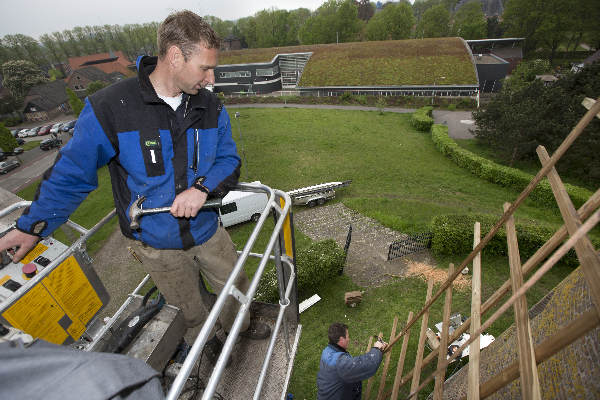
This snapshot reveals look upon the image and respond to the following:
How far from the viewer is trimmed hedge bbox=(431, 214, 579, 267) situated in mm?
11695

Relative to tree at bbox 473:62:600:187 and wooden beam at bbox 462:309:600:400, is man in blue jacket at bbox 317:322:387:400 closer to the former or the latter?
wooden beam at bbox 462:309:600:400

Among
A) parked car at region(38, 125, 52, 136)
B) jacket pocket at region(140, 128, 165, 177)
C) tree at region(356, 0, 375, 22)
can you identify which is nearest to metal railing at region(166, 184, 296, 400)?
jacket pocket at region(140, 128, 165, 177)

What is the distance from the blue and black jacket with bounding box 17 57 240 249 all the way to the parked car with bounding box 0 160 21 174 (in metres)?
35.0

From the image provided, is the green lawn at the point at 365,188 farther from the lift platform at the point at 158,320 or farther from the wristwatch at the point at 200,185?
the wristwatch at the point at 200,185

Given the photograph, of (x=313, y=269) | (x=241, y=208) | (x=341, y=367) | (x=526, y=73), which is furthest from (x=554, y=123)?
(x=341, y=367)

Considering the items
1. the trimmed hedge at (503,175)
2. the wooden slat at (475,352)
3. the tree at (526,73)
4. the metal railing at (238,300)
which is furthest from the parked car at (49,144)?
the tree at (526,73)

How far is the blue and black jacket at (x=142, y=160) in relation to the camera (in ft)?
7.78

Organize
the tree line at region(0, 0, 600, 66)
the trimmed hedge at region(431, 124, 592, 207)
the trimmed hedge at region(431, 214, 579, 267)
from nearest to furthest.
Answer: the trimmed hedge at region(431, 214, 579, 267)
the trimmed hedge at region(431, 124, 592, 207)
the tree line at region(0, 0, 600, 66)

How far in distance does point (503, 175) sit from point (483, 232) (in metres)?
9.00

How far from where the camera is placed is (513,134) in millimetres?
19875

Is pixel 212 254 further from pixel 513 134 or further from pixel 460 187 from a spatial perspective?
pixel 513 134

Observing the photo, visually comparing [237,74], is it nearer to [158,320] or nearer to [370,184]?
[370,184]

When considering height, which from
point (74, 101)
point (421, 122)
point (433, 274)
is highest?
point (74, 101)

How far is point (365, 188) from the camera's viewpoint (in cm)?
1931
